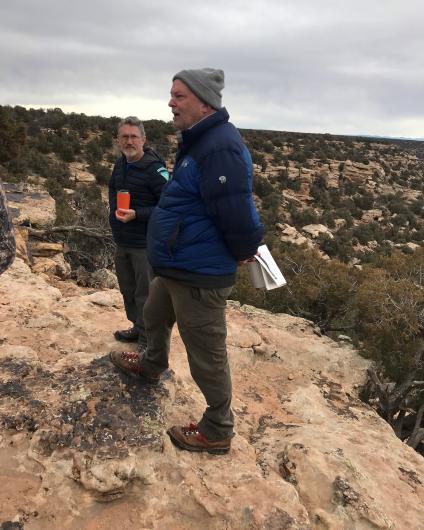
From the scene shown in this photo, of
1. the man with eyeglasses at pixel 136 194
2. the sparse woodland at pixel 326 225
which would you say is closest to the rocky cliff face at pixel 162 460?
the man with eyeglasses at pixel 136 194

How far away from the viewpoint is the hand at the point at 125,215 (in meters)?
2.85

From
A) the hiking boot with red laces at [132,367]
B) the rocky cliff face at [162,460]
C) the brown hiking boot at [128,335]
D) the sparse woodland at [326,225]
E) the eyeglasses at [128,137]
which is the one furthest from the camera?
the sparse woodland at [326,225]

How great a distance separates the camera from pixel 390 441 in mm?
3166

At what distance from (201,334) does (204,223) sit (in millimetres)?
555

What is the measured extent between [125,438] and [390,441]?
205 centimetres

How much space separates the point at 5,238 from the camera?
1727mm

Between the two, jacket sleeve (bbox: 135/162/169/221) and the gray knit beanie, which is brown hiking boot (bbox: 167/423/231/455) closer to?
jacket sleeve (bbox: 135/162/169/221)

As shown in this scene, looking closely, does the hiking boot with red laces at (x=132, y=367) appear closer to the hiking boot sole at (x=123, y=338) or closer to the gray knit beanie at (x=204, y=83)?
the hiking boot sole at (x=123, y=338)

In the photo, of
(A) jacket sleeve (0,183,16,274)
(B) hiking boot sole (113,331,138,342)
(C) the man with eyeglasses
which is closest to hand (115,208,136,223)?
(C) the man with eyeglasses

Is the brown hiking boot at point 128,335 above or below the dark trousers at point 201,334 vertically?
below

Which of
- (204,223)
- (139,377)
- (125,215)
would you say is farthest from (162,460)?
(125,215)

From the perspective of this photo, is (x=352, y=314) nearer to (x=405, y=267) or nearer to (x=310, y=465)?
(x=405, y=267)

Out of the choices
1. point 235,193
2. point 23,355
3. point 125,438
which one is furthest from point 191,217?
point 23,355

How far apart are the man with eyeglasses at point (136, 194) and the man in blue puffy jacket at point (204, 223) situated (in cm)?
87
